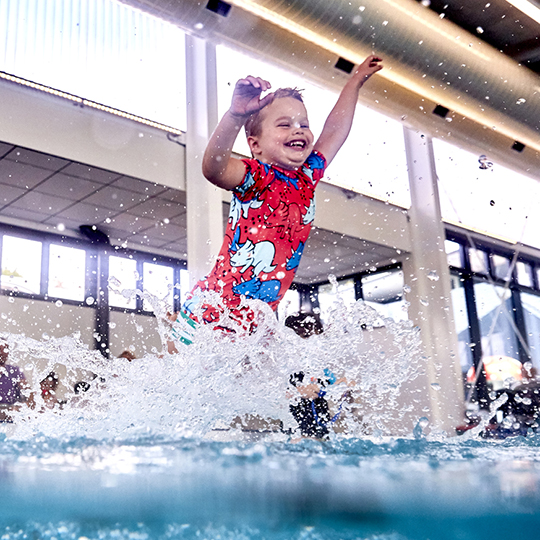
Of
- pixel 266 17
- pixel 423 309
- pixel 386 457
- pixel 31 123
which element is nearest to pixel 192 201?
pixel 31 123

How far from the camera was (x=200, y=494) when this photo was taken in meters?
0.44

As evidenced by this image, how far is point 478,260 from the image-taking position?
7.60m

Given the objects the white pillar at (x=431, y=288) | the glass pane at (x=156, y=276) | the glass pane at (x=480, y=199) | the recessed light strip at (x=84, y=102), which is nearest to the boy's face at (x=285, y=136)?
the recessed light strip at (x=84, y=102)

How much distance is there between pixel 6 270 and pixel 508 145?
4260mm

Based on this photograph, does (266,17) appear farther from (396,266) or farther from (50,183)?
(396,266)

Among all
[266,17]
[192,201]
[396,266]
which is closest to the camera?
[266,17]

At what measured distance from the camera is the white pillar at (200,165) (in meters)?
4.15

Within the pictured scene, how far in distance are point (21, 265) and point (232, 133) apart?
4.76m

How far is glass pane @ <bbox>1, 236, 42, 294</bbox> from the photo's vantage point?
524 cm

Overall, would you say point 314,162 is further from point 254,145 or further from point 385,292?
point 385,292

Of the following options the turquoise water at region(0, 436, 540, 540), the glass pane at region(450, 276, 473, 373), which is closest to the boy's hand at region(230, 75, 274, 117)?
the turquoise water at region(0, 436, 540, 540)

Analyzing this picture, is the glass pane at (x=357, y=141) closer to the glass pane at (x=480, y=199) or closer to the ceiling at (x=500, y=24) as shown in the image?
the glass pane at (x=480, y=199)

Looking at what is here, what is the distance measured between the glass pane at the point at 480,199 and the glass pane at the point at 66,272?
12.7ft

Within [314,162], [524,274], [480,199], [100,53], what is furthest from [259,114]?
[524,274]
